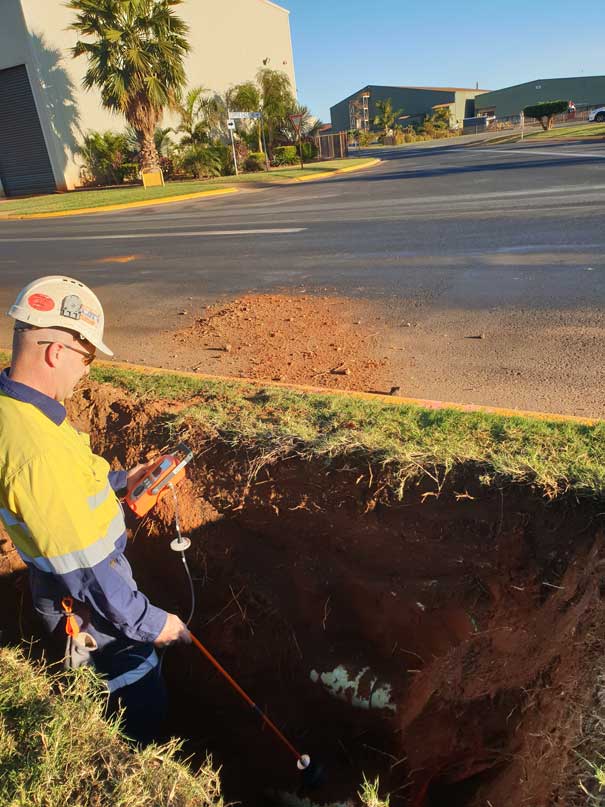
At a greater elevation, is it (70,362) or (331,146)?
(331,146)

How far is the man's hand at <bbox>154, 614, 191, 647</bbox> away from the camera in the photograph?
8.52ft

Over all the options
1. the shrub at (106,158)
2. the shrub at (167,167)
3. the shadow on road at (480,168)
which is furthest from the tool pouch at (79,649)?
the shrub at (167,167)

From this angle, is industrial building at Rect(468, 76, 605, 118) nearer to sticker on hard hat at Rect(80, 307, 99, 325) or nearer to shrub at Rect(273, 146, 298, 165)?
shrub at Rect(273, 146, 298, 165)

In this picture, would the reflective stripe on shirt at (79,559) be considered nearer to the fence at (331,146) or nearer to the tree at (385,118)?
the fence at (331,146)

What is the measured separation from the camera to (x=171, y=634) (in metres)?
2.62

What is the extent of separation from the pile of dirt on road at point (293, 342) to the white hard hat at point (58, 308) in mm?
2641

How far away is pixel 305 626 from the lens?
11.2 ft

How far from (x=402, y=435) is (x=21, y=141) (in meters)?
31.6

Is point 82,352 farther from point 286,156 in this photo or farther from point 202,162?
point 286,156

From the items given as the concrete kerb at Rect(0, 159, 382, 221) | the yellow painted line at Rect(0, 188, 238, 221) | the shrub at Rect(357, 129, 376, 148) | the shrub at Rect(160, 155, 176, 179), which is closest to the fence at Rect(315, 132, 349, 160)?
the shrub at Rect(160, 155, 176, 179)

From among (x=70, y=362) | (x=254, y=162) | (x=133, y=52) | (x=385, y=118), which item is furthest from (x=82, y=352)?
(x=385, y=118)

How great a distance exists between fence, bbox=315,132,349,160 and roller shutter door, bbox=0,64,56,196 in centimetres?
1713

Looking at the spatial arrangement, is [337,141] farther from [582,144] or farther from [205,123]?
[582,144]

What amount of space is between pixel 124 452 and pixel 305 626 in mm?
1712
